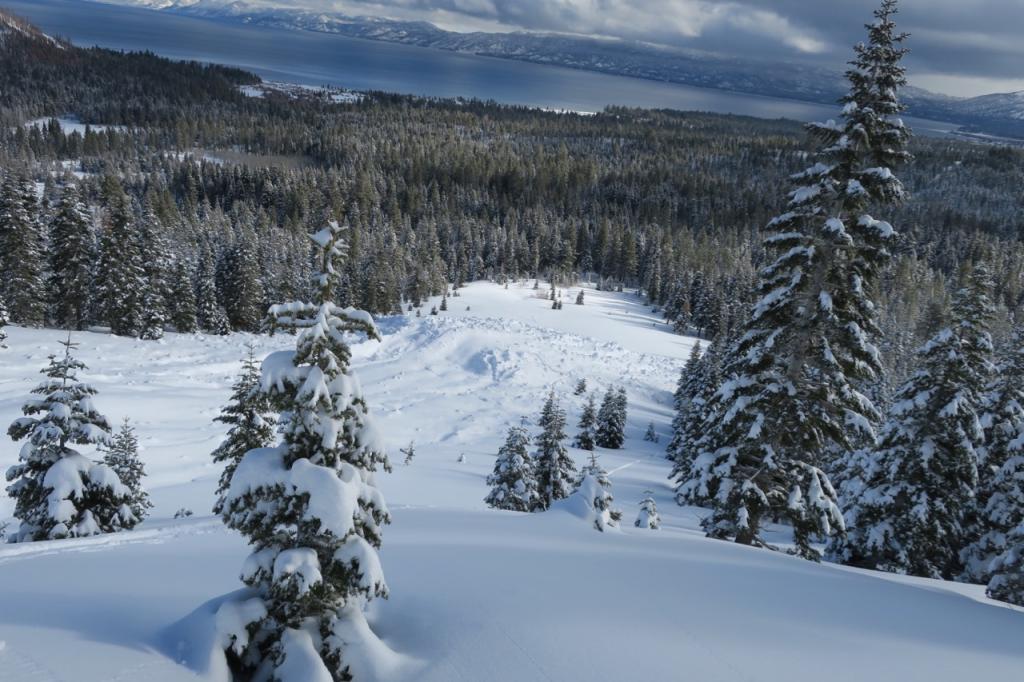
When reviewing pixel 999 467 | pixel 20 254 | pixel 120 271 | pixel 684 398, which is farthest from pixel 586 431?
pixel 20 254

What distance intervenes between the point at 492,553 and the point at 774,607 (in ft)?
14.7

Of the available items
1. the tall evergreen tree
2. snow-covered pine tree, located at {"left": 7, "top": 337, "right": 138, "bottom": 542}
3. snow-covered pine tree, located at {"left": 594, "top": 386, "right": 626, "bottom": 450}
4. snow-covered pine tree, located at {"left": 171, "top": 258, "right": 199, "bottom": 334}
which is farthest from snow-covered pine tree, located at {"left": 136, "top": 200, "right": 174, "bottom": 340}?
the tall evergreen tree

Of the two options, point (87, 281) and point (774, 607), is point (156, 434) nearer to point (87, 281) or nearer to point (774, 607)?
point (87, 281)

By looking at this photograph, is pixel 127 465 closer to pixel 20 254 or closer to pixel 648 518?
pixel 648 518

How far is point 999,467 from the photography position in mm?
16484

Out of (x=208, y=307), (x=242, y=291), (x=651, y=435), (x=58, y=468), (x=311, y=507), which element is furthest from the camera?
(x=242, y=291)

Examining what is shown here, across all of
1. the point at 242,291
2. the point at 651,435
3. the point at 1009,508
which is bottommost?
the point at 651,435

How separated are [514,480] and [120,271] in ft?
128

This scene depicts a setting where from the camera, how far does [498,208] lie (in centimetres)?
15150

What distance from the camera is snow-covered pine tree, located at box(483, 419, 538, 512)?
22.1 metres

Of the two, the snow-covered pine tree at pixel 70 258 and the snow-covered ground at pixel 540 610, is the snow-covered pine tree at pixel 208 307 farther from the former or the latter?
the snow-covered ground at pixel 540 610

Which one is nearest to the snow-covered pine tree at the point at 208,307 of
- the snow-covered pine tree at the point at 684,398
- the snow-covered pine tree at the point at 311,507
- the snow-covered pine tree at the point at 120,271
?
the snow-covered pine tree at the point at 120,271

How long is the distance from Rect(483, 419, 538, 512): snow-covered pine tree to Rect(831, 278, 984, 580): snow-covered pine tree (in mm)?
11042

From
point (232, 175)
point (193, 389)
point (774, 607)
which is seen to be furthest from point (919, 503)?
point (232, 175)
